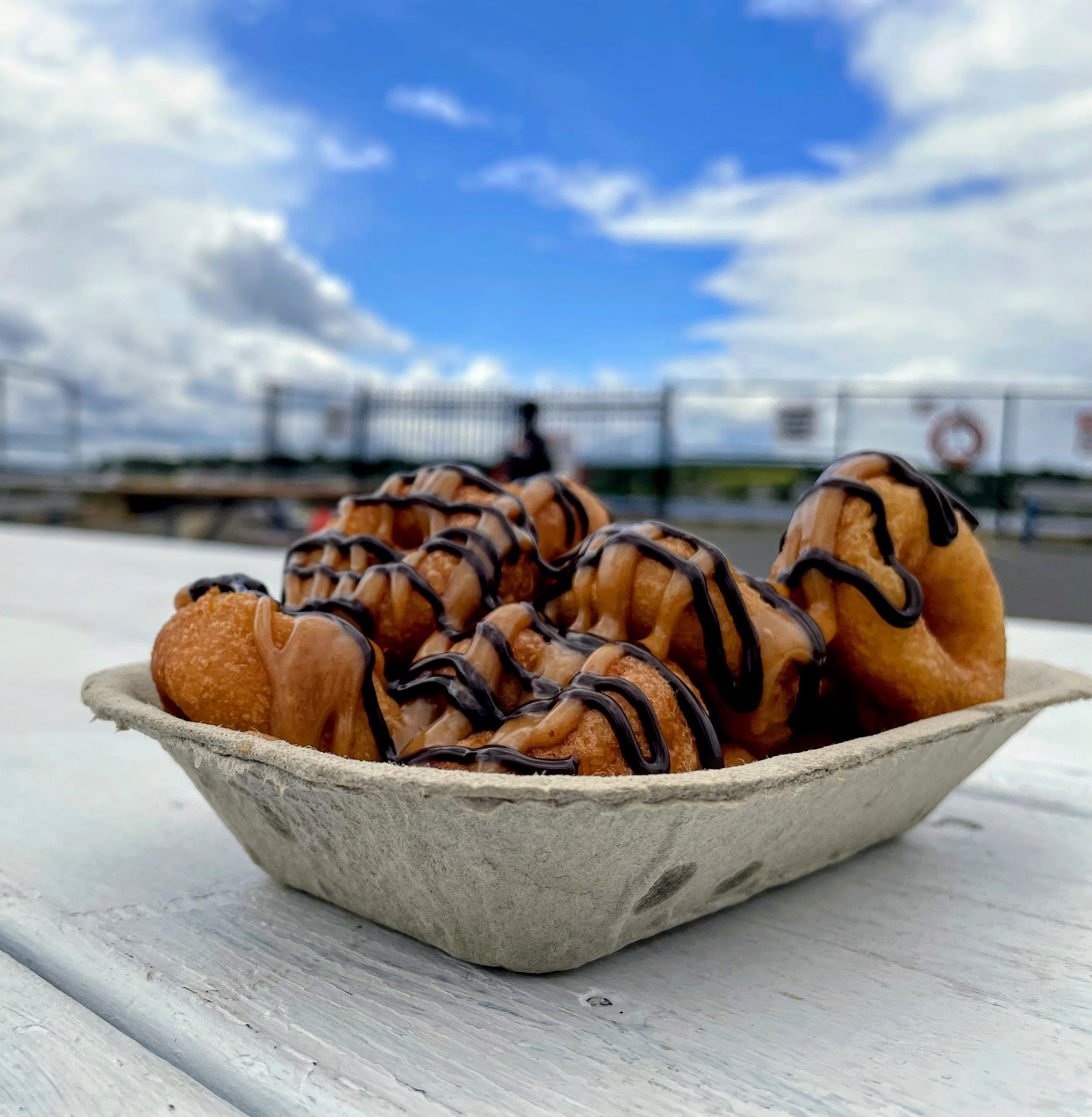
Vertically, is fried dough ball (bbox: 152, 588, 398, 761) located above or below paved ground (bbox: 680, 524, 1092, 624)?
above

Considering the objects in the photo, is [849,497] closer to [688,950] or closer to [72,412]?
[688,950]

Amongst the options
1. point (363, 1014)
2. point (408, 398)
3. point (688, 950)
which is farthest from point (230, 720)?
point (408, 398)

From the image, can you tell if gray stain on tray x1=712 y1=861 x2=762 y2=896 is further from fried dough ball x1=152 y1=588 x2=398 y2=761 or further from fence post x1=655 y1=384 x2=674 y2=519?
fence post x1=655 y1=384 x2=674 y2=519

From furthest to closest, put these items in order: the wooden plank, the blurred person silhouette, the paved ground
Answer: the paved ground < the blurred person silhouette < the wooden plank

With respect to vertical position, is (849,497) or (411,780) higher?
(849,497)

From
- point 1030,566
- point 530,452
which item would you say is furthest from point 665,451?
point 530,452

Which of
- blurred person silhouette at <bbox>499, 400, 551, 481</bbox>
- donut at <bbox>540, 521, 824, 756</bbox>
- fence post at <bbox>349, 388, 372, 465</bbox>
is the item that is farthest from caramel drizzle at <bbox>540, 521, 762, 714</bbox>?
fence post at <bbox>349, 388, 372, 465</bbox>
